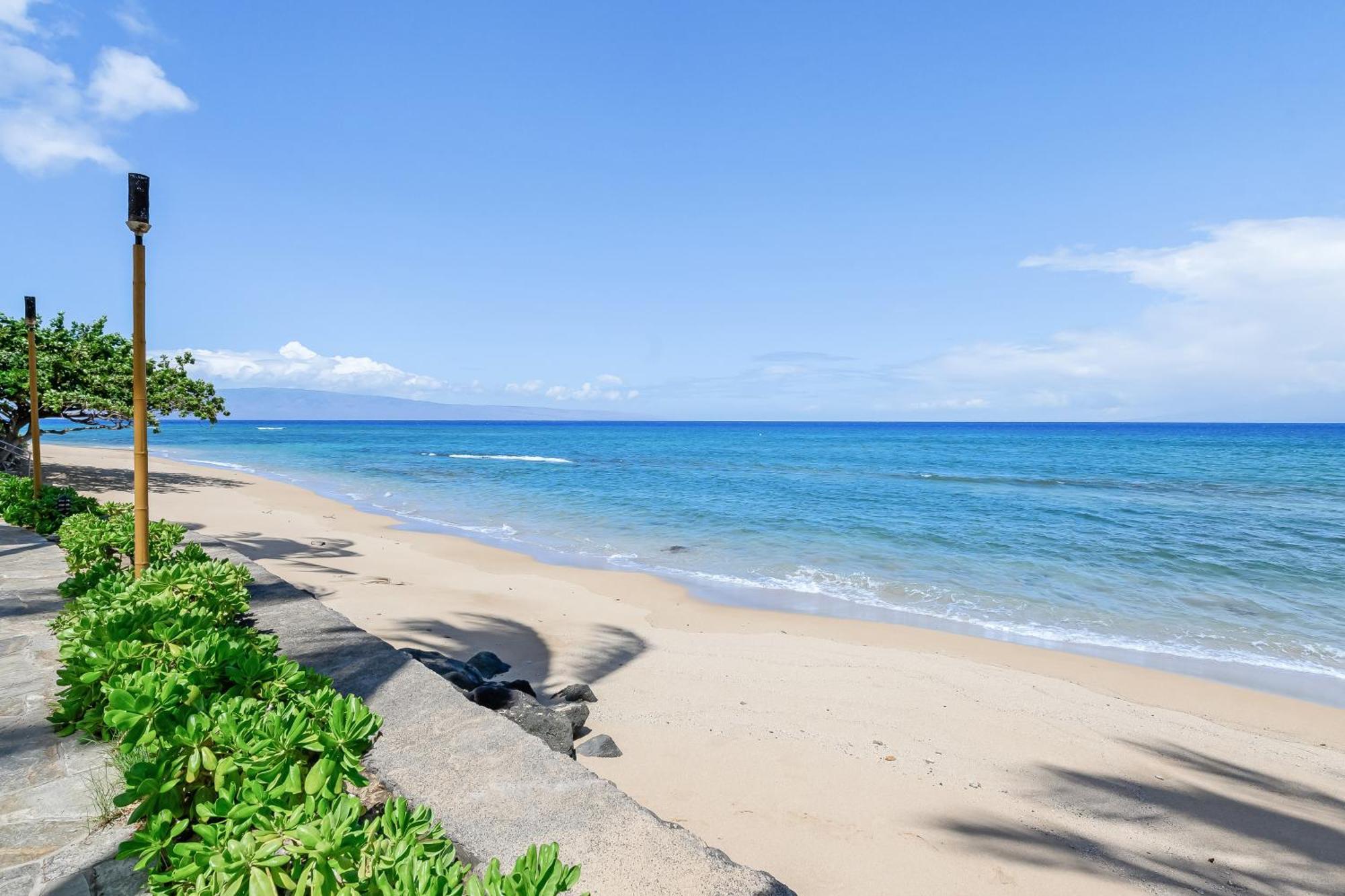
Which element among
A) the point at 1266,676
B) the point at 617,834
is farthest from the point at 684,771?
the point at 1266,676

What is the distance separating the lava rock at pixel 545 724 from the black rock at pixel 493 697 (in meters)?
0.06

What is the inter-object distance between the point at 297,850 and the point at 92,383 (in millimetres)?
24001

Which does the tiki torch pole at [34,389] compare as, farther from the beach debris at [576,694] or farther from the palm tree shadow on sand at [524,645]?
the beach debris at [576,694]

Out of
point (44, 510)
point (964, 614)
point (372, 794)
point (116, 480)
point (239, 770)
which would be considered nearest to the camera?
point (239, 770)

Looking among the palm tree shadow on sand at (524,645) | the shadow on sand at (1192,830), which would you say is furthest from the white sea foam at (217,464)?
the shadow on sand at (1192,830)

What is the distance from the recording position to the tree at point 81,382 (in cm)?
1833

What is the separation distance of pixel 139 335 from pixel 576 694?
4.64 metres

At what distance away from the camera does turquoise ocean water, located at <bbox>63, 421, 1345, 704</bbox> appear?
10648mm

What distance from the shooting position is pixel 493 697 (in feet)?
16.8

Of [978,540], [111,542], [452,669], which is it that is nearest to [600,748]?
[452,669]

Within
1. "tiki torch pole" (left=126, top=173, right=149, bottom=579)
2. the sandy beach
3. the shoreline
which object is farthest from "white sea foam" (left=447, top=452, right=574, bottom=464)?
"tiki torch pole" (left=126, top=173, right=149, bottom=579)

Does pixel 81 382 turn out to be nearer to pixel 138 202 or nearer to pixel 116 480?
pixel 116 480

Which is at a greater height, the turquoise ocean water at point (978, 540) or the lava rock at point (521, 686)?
the lava rock at point (521, 686)

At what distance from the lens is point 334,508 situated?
21812 millimetres
